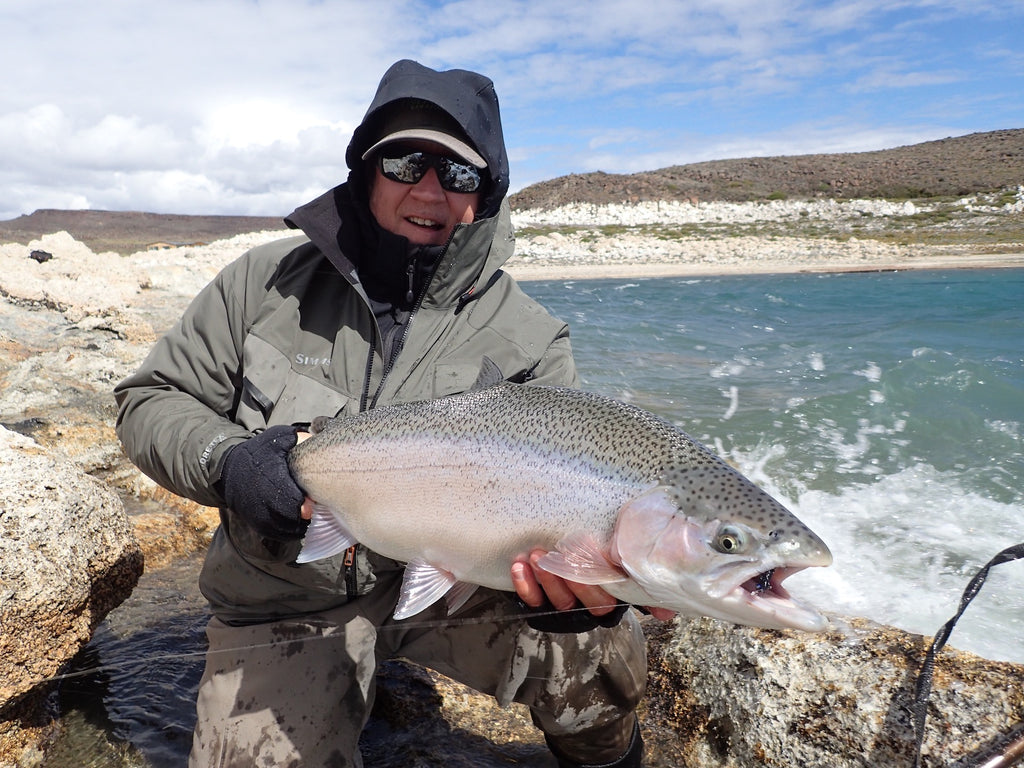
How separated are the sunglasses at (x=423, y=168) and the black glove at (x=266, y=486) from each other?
1232mm

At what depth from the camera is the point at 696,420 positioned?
1002cm

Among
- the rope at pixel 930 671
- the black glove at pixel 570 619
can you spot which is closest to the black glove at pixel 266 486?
the black glove at pixel 570 619

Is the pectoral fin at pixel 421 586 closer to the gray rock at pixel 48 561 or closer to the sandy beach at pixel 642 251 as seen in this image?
the gray rock at pixel 48 561

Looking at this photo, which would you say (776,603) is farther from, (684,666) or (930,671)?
(684,666)

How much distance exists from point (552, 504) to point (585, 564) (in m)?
0.22

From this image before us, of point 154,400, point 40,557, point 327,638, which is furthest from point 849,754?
point 40,557

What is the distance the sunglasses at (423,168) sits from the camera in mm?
3158

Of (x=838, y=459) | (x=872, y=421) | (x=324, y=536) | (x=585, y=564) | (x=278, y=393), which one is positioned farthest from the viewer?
(x=872, y=421)

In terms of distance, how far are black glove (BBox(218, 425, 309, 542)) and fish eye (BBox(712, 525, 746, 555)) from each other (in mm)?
1428

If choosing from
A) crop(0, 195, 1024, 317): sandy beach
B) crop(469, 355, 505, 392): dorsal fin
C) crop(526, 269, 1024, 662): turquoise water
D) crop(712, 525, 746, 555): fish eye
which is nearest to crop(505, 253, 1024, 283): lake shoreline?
crop(0, 195, 1024, 317): sandy beach

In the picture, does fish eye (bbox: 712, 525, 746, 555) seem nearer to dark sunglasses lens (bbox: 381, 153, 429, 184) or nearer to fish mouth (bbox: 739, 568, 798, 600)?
fish mouth (bbox: 739, 568, 798, 600)

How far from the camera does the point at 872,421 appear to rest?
10.3 metres

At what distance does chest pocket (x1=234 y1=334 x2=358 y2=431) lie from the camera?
9.67 ft

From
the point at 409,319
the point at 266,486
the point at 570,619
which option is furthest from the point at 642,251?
the point at 266,486
